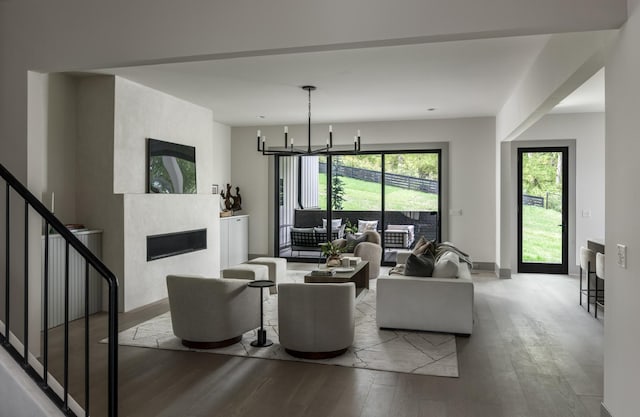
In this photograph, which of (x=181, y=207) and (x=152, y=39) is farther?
(x=181, y=207)

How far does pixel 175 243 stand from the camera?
21.4ft

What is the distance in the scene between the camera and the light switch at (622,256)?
2.57m

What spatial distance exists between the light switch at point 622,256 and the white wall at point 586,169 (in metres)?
6.21

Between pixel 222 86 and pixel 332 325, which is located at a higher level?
pixel 222 86

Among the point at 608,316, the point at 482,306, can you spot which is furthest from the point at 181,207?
the point at 608,316

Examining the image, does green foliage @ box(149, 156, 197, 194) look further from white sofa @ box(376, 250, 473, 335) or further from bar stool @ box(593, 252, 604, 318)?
bar stool @ box(593, 252, 604, 318)

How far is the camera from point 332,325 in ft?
13.2

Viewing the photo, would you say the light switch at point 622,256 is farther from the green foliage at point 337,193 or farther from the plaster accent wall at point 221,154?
the plaster accent wall at point 221,154

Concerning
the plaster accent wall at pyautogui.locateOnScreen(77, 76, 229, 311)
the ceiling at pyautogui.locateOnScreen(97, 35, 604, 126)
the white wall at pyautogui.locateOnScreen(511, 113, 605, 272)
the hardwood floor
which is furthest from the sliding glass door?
the hardwood floor

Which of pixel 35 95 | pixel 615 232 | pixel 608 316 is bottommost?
pixel 608 316

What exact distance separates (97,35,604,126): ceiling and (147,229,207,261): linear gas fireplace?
1928 millimetres

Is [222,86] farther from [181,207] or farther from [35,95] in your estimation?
[35,95]

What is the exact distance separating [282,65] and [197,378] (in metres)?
3.24

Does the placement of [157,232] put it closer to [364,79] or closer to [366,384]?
[364,79]
